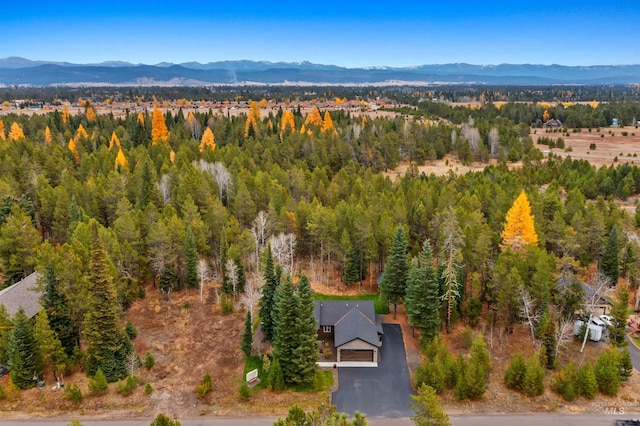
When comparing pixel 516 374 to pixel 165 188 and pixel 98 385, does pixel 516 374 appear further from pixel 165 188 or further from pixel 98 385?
pixel 165 188

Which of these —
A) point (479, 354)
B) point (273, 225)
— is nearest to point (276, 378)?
point (479, 354)

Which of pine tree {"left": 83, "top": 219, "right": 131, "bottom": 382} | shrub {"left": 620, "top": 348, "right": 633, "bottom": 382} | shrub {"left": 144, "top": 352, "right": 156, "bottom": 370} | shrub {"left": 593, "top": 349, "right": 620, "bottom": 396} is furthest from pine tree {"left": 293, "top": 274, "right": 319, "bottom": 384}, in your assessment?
shrub {"left": 620, "top": 348, "right": 633, "bottom": 382}

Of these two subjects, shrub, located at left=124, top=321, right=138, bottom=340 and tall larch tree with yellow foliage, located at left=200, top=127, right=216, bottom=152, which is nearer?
shrub, located at left=124, top=321, right=138, bottom=340

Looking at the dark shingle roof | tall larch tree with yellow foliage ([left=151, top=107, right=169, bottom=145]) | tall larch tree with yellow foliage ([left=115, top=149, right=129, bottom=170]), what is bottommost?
the dark shingle roof

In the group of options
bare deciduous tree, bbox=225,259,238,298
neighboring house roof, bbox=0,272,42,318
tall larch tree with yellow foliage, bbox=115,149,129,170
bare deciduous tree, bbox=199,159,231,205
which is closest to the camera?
neighboring house roof, bbox=0,272,42,318

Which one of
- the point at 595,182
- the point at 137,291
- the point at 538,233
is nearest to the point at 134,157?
the point at 137,291

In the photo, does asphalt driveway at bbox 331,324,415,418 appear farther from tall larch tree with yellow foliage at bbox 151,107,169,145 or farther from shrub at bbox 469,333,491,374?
tall larch tree with yellow foliage at bbox 151,107,169,145
